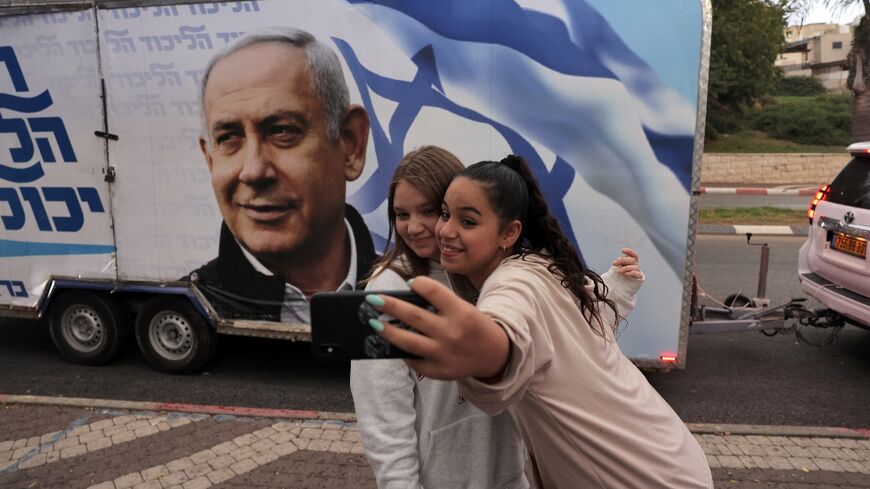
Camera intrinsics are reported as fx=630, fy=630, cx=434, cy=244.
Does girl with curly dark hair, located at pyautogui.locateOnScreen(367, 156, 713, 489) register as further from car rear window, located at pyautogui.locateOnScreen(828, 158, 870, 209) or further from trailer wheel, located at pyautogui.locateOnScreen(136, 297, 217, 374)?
car rear window, located at pyautogui.locateOnScreen(828, 158, 870, 209)

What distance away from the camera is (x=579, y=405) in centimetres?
139

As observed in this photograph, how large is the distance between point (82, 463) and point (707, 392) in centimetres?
482

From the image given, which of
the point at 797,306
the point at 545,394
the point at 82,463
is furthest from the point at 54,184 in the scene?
the point at 797,306

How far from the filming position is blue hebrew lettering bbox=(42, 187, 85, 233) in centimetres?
538

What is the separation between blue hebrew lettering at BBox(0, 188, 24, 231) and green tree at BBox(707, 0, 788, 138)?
25200 millimetres

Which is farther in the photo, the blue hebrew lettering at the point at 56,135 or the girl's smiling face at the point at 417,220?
the blue hebrew lettering at the point at 56,135

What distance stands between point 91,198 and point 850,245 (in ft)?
21.5

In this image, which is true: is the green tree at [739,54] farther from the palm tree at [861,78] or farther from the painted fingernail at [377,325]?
the painted fingernail at [377,325]

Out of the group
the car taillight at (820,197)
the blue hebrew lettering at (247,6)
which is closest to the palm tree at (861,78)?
the car taillight at (820,197)

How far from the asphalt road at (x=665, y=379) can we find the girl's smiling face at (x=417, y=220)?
11.7 feet

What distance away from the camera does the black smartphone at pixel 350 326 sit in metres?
1.06

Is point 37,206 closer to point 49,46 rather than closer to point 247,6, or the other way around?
point 49,46

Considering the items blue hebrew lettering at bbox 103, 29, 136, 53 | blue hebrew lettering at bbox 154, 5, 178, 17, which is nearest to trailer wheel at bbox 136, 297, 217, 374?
blue hebrew lettering at bbox 103, 29, 136, 53

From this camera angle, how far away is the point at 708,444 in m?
4.29
